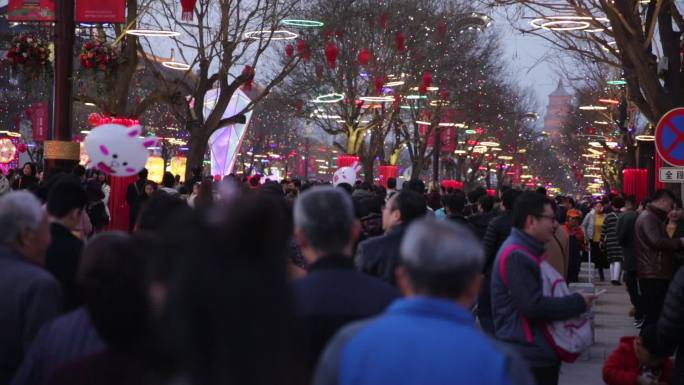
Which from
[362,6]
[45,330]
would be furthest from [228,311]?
[362,6]

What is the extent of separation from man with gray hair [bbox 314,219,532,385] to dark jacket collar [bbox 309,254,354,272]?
78cm

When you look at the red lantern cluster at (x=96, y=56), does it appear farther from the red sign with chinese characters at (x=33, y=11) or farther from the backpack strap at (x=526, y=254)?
the backpack strap at (x=526, y=254)

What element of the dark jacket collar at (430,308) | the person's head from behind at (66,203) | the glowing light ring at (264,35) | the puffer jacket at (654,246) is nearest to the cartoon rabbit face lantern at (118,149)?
the person's head from behind at (66,203)

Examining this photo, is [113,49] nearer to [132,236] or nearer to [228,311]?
[132,236]

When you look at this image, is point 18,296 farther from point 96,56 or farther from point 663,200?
point 96,56

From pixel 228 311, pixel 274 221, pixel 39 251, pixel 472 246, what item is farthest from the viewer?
pixel 39 251

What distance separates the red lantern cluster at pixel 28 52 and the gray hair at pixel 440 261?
12594 millimetres

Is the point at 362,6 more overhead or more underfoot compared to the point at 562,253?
more overhead

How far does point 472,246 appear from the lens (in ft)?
11.9

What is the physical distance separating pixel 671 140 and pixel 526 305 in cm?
793

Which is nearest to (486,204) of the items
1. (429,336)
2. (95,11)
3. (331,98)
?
(95,11)

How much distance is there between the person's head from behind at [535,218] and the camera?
294 inches

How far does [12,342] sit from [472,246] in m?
2.25

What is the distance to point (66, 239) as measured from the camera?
6.78 meters
